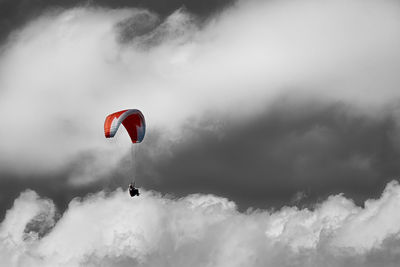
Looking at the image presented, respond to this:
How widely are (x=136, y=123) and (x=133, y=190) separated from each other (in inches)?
451

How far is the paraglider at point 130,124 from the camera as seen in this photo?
81.2m

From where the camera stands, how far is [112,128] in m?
81.0

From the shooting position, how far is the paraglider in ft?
267

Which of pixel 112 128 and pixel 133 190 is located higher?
pixel 112 128

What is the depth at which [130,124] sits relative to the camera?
91.2 metres

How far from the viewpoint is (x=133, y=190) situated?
279 feet

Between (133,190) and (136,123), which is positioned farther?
(136,123)

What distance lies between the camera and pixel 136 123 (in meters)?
91.1

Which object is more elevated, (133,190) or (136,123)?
(136,123)

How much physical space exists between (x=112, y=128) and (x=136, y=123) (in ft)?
33.9

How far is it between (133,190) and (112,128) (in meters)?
10.2
